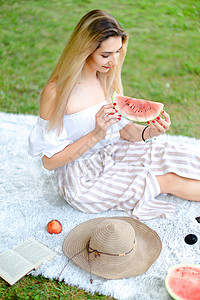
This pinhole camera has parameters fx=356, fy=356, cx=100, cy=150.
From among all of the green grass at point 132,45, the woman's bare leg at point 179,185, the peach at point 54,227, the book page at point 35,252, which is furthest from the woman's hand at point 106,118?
the green grass at point 132,45

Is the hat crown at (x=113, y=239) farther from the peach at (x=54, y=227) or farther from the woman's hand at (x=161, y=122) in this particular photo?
the woman's hand at (x=161, y=122)

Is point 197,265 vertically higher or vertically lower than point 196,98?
higher

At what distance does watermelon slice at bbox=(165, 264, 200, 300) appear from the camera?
1902mm

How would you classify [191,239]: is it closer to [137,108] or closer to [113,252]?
[113,252]

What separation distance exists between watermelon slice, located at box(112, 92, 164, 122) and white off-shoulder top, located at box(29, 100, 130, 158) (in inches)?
9.3

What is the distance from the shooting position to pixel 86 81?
2.68 meters

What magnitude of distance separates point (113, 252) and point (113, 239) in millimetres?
80

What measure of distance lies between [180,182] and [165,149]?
0.29 meters

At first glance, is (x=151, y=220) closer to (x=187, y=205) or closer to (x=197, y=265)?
(x=187, y=205)

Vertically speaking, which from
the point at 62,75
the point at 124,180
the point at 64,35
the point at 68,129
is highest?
the point at 62,75

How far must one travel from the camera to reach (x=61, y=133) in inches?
99.6

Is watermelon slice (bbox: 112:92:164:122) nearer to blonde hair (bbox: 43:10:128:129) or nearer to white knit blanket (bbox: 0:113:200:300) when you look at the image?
blonde hair (bbox: 43:10:128:129)

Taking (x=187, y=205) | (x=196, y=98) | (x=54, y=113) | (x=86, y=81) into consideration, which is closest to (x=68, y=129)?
(x=54, y=113)

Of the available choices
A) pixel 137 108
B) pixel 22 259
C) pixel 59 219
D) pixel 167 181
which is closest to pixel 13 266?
pixel 22 259
